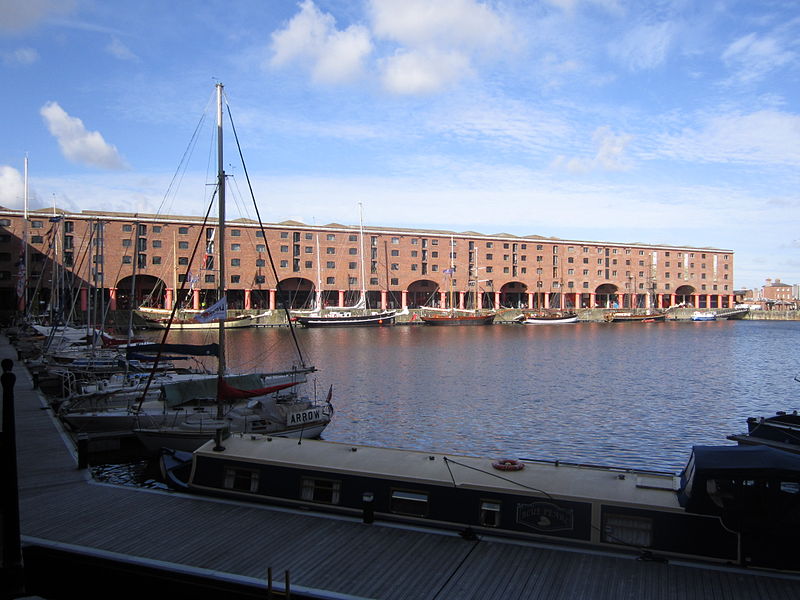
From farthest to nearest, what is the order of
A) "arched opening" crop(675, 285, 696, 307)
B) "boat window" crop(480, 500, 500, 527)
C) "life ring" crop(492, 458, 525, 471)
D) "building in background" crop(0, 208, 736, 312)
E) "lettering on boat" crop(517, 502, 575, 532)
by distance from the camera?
"arched opening" crop(675, 285, 696, 307)
"building in background" crop(0, 208, 736, 312)
"life ring" crop(492, 458, 525, 471)
"boat window" crop(480, 500, 500, 527)
"lettering on boat" crop(517, 502, 575, 532)

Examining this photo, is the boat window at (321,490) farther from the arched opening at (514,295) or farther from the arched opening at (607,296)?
the arched opening at (607,296)

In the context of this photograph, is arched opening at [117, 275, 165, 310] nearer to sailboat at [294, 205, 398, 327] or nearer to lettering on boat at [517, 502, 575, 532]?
sailboat at [294, 205, 398, 327]

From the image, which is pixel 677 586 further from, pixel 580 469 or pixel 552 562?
pixel 580 469

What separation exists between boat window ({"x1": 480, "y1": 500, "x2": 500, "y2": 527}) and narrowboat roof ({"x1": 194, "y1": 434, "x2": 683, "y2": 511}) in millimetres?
281

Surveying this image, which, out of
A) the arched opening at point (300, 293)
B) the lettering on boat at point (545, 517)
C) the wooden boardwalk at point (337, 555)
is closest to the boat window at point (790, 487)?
the wooden boardwalk at point (337, 555)

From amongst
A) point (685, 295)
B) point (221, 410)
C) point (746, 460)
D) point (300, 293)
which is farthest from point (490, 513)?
point (685, 295)

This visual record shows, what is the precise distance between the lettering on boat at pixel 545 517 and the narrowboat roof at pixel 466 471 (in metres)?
0.26

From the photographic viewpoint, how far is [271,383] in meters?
33.0

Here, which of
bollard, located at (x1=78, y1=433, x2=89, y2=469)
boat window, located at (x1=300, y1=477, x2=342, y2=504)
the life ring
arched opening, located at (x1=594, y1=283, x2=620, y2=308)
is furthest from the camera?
arched opening, located at (x1=594, y1=283, x2=620, y2=308)

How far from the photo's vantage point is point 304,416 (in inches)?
992

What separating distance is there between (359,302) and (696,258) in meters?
90.5

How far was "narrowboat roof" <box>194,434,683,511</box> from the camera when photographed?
41.5 ft

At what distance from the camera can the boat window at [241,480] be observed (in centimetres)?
1553

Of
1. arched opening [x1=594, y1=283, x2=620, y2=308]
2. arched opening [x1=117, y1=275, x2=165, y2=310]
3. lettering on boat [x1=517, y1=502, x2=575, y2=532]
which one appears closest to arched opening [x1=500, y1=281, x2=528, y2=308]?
arched opening [x1=594, y1=283, x2=620, y2=308]
